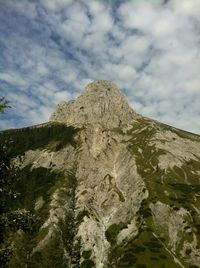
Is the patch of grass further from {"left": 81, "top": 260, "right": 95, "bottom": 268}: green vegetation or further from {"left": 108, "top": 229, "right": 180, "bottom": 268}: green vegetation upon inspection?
{"left": 108, "top": 229, "right": 180, "bottom": 268}: green vegetation

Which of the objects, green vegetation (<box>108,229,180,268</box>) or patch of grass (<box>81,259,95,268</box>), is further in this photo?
patch of grass (<box>81,259,95,268</box>)

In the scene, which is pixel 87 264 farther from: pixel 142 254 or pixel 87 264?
pixel 142 254

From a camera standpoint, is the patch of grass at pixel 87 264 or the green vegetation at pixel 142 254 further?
the patch of grass at pixel 87 264

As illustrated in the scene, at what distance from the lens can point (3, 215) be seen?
1133 inches

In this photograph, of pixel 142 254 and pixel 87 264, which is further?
pixel 142 254

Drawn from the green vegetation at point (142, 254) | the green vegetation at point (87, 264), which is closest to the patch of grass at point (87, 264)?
the green vegetation at point (87, 264)

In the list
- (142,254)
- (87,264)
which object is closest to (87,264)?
(87,264)

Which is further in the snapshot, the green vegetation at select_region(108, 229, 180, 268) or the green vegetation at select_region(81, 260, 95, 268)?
the green vegetation at select_region(81, 260, 95, 268)

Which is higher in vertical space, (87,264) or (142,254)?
(142,254)

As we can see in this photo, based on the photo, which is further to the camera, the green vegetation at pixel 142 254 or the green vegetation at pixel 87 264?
the green vegetation at pixel 87 264

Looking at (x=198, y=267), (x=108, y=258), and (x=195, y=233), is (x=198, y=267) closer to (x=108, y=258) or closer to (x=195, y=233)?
(x=195, y=233)

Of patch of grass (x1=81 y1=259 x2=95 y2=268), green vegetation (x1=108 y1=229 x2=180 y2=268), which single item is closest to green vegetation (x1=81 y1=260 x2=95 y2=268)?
patch of grass (x1=81 y1=259 x2=95 y2=268)

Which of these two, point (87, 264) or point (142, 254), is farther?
point (142, 254)

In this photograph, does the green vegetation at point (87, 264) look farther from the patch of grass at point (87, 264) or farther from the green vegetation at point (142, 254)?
the green vegetation at point (142, 254)
